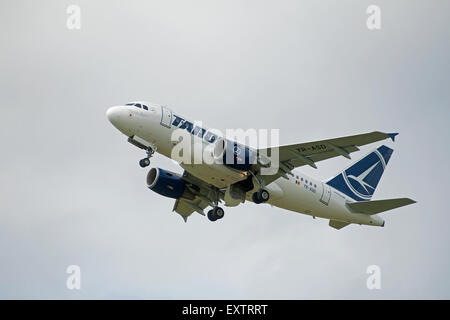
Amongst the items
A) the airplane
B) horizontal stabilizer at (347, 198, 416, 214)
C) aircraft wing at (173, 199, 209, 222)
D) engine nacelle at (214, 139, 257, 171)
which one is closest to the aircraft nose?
the airplane

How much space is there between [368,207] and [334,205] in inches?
84.6

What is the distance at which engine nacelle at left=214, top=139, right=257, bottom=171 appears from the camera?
130ft

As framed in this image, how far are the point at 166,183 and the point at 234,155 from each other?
22.8 ft

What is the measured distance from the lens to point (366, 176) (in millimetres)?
48594

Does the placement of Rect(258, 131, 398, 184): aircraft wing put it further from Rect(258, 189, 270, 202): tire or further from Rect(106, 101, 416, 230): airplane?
Rect(258, 189, 270, 202): tire

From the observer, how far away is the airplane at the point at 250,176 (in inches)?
1558

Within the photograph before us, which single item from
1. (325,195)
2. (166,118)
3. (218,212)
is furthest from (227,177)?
(325,195)

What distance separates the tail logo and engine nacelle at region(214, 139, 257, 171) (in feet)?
32.0

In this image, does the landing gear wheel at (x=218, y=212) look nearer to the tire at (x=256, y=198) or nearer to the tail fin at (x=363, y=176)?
the tire at (x=256, y=198)

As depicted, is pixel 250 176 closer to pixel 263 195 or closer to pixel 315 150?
pixel 263 195

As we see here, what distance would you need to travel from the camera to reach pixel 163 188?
44.9m

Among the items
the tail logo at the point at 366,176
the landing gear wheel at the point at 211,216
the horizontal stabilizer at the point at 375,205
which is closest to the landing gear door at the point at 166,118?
the landing gear wheel at the point at 211,216
